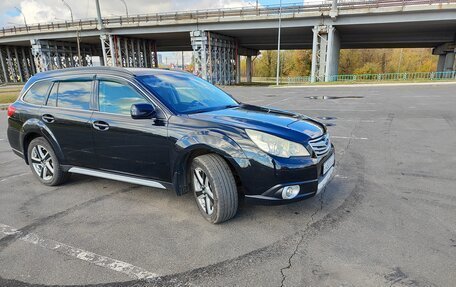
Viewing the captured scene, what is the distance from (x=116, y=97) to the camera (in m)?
3.86

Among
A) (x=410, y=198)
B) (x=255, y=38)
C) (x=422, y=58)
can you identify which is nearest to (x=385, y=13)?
(x=255, y=38)

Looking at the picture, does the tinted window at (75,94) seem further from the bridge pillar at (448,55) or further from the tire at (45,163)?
the bridge pillar at (448,55)

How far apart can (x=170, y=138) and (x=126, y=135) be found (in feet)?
2.12

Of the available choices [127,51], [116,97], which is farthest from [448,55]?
[116,97]

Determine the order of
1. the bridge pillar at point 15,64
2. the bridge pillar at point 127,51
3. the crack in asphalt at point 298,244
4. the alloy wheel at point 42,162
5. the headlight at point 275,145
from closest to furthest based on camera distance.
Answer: the crack in asphalt at point 298,244, the headlight at point 275,145, the alloy wheel at point 42,162, the bridge pillar at point 127,51, the bridge pillar at point 15,64

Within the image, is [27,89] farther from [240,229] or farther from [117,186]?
[240,229]

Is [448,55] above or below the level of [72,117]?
above

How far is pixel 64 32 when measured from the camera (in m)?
44.3

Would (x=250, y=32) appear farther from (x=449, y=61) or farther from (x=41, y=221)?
(x=41, y=221)

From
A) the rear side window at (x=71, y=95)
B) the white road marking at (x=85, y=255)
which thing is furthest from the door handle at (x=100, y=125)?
the white road marking at (x=85, y=255)

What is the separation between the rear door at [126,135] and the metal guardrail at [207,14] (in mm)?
31789

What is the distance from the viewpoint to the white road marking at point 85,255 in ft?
8.52

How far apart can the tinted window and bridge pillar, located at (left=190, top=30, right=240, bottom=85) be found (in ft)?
116

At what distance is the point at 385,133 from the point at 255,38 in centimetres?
4126
